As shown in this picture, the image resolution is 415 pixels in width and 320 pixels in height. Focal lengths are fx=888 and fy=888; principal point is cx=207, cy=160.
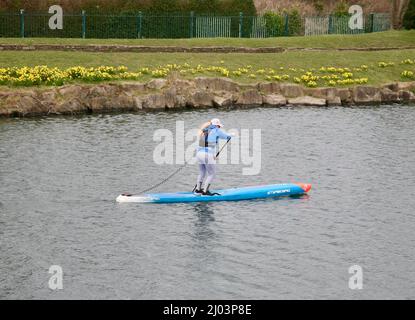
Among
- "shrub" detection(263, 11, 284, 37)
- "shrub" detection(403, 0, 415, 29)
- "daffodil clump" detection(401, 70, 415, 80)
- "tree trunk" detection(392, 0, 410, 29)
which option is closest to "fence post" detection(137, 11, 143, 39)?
"shrub" detection(263, 11, 284, 37)

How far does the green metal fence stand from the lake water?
20094 mm

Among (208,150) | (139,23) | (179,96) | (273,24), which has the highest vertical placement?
(273,24)

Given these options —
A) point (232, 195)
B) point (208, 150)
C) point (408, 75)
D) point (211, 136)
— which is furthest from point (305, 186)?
point (408, 75)

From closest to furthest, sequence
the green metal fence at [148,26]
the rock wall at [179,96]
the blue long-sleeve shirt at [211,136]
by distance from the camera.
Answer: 1. the blue long-sleeve shirt at [211,136]
2. the rock wall at [179,96]
3. the green metal fence at [148,26]

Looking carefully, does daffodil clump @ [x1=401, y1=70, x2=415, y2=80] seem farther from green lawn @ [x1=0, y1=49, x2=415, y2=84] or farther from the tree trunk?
the tree trunk

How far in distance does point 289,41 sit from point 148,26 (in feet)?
35.8

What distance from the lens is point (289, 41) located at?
225 feet

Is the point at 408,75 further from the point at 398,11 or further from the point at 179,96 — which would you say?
the point at 179,96

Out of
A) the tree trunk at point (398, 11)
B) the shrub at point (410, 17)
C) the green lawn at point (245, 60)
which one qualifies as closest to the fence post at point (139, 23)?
the green lawn at point (245, 60)

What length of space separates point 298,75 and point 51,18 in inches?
745

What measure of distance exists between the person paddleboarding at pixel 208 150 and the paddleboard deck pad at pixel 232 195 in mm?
435

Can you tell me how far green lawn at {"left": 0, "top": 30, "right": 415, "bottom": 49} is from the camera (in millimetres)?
62312

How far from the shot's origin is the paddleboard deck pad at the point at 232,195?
33.1 metres

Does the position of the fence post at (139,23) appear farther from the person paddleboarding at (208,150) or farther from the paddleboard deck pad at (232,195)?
the paddleboard deck pad at (232,195)
